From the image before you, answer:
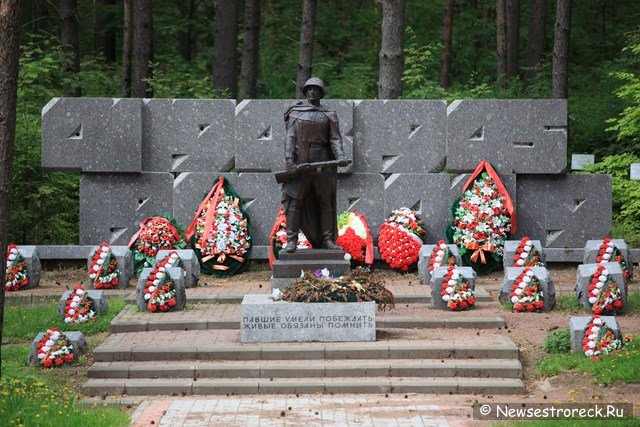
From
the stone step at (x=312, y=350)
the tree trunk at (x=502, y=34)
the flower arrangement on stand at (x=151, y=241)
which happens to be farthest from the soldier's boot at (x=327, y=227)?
the tree trunk at (x=502, y=34)

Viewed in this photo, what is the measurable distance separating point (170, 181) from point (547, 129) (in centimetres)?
630

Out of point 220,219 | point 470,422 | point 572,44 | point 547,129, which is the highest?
point 572,44

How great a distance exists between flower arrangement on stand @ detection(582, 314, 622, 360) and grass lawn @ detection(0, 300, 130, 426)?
5091mm

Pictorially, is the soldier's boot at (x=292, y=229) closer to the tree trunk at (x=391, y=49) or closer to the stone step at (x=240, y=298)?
the stone step at (x=240, y=298)

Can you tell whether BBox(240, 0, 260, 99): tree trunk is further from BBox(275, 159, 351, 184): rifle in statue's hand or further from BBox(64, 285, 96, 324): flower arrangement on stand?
BBox(64, 285, 96, 324): flower arrangement on stand

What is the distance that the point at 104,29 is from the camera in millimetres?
30938

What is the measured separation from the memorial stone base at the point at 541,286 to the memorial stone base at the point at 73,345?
5.65m

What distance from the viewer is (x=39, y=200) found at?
2028cm

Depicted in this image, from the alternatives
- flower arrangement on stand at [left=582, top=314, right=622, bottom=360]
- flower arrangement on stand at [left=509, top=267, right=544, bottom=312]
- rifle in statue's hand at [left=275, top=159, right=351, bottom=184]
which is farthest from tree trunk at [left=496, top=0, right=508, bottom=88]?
flower arrangement on stand at [left=582, top=314, right=622, bottom=360]

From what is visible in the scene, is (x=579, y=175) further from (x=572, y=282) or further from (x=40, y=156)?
(x=40, y=156)

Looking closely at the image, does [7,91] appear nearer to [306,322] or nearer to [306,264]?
[306,322]

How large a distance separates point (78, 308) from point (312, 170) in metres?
3.58

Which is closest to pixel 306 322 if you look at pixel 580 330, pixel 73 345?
pixel 73 345

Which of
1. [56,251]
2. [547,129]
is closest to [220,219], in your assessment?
[56,251]
